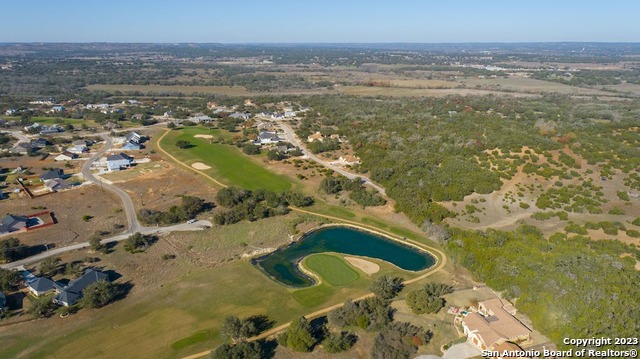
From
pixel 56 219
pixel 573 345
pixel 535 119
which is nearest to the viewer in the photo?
pixel 573 345

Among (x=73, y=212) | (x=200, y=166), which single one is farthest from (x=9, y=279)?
(x=200, y=166)

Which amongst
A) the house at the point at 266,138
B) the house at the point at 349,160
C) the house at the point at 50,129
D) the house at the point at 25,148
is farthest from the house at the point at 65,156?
the house at the point at 349,160

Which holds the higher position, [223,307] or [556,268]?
[556,268]

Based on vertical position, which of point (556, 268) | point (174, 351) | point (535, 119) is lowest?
point (174, 351)

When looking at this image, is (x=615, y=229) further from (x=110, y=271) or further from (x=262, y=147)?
(x=262, y=147)

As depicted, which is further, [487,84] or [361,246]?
[487,84]

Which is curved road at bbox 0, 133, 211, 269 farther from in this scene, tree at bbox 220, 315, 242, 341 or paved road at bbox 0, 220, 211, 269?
tree at bbox 220, 315, 242, 341

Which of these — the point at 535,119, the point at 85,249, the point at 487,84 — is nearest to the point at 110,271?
the point at 85,249
